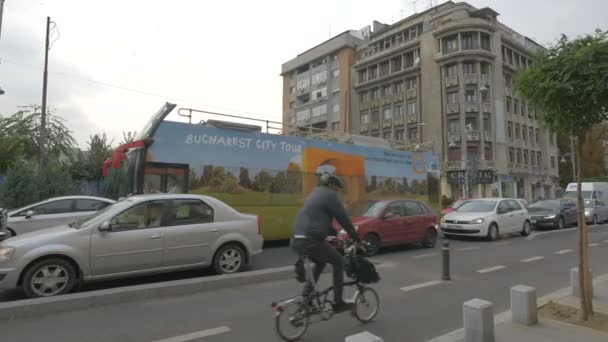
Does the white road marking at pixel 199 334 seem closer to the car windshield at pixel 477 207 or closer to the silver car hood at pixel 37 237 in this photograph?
the silver car hood at pixel 37 237

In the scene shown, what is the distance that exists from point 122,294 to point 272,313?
2.32 metres

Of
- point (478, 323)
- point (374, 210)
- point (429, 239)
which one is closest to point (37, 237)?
point (478, 323)

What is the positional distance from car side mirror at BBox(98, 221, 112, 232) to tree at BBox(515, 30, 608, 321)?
21.1ft

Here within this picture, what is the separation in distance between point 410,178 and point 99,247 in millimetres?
12184

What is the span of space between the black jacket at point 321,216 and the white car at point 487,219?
36.2 ft

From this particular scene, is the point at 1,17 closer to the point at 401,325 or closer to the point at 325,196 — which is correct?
the point at 325,196

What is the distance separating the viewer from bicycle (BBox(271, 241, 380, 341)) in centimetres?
430

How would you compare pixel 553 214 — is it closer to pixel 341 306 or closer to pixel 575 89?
pixel 575 89

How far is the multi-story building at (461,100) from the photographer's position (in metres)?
45.1

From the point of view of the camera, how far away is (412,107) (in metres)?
50.6

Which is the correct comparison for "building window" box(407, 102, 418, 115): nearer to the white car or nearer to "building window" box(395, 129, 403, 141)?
"building window" box(395, 129, 403, 141)

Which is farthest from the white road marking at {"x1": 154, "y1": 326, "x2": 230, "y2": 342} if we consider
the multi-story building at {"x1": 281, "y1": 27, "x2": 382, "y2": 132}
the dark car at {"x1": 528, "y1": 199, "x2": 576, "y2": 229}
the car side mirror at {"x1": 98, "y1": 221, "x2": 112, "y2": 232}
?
the multi-story building at {"x1": 281, "y1": 27, "x2": 382, "y2": 132}

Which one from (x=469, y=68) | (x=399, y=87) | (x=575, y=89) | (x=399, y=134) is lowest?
(x=575, y=89)

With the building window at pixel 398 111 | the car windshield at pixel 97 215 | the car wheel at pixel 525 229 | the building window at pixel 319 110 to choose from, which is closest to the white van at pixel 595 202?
the car wheel at pixel 525 229
